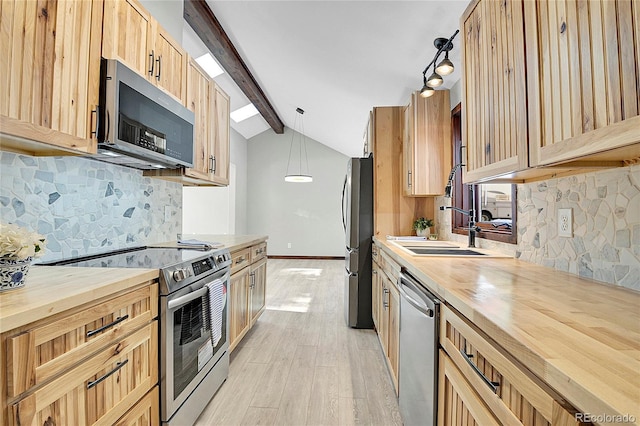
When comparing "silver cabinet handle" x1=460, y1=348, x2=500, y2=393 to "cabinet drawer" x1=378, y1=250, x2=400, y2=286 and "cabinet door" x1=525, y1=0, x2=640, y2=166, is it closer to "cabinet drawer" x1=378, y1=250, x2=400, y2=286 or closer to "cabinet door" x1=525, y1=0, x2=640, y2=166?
"cabinet door" x1=525, y1=0, x2=640, y2=166

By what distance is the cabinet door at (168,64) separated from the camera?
1.89 meters

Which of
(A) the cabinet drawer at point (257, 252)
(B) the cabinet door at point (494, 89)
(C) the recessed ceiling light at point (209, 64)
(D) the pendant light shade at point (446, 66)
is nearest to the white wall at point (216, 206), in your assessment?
(C) the recessed ceiling light at point (209, 64)

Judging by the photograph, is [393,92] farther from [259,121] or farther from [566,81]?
[259,121]

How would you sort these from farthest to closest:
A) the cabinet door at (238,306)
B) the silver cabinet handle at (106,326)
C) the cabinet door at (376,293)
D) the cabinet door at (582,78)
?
the cabinet door at (376,293) → the cabinet door at (238,306) → the silver cabinet handle at (106,326) → the cabinet door at (582,78)

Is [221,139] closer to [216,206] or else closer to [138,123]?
[138,123]

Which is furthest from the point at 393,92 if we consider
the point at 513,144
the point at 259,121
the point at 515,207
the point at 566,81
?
the point at 259,121

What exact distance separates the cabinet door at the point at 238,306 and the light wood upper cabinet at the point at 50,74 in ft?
4.51

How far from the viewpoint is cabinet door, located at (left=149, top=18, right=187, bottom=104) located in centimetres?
189

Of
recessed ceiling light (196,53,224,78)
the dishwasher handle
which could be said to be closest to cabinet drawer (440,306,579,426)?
the dishwasher handle

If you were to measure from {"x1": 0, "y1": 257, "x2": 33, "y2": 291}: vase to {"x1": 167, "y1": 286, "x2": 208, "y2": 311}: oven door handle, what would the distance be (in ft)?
1.80

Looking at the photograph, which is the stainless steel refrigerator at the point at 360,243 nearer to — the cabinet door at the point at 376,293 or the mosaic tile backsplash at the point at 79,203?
the cabinet door at the point at 376,293

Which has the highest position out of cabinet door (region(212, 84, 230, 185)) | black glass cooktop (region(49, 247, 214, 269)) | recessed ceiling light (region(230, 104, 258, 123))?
recessed ceiling light (region(230, 104, 258, 123))

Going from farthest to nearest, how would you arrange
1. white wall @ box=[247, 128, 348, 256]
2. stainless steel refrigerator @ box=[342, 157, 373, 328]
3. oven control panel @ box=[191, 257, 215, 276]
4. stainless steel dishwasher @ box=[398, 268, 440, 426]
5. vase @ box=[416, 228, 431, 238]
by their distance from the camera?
white wall @ box=[247, 128, 348, 256] → stainless steel refrigerator @ box=[342, 157, 373, 328] → vase @ box=[416, 228, 431, 238] → oven control panel @ box=[191, 257, 215, 276] → stainless steel dishwasher @ box=[398, 268, 440, 426]

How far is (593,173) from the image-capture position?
3.99 feet
